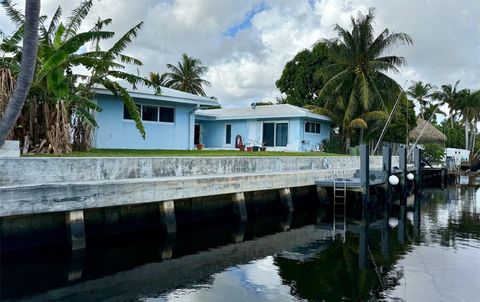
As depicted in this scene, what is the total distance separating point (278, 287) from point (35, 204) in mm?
5772

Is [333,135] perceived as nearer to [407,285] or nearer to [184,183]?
[184,183]

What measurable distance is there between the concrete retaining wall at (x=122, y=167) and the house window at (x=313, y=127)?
42.2 ft

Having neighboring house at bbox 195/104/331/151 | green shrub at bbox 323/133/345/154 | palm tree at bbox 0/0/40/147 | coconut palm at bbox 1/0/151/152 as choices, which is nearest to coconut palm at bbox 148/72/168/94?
neighboring house at bbox 195/104/331/151

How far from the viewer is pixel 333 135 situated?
3694cm

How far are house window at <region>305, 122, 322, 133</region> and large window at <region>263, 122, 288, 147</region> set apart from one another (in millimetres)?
1638

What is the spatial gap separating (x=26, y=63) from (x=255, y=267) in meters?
7.35

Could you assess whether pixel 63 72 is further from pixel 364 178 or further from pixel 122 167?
pixel 364 178

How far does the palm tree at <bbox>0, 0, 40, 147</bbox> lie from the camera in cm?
1019

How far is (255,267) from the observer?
11.7 meters

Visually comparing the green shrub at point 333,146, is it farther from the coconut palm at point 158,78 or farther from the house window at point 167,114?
the coconut palm at point 158,78

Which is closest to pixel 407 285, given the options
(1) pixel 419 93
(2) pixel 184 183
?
→ (2) pixel 184 183

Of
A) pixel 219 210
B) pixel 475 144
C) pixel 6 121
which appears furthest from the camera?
pixel 475 144

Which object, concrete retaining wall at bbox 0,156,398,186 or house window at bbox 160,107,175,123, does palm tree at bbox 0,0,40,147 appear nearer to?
concrete retaining wall at bbox 0,156,398,186

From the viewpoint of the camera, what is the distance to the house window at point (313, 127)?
33.2m
